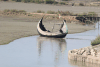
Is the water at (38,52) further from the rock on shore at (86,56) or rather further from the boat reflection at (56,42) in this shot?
the rock on shore at (86,56)

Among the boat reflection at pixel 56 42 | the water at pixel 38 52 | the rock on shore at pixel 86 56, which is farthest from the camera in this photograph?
the boat reflection at pixel 56 42

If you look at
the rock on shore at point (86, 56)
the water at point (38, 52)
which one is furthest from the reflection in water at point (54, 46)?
the rock on shore at point (86, 56)

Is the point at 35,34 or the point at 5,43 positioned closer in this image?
the point at 5,43

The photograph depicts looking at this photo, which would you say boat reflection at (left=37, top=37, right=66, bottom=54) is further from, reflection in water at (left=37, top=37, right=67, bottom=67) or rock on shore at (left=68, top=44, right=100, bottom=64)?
rock on shore at (left=68, top=44, right=100, bottom=64)

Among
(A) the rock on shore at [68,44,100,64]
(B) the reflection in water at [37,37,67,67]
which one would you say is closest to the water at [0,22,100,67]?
(B) the reflection in water at [37,37,67,67]

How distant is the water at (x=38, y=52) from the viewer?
2034 cm

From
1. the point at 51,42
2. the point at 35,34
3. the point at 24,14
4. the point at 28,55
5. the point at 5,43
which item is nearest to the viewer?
the point at 28,55

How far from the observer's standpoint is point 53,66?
778 inches

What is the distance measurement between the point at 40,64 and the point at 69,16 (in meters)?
41.5

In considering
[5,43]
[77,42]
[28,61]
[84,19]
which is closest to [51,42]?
[77,42]

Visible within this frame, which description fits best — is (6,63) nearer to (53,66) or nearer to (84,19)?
(53,66)

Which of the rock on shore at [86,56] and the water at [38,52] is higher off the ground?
the rock on shore at [86,56]

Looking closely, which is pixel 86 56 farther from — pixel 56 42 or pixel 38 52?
pixel 56 42

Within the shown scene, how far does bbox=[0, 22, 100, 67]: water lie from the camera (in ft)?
66.7
